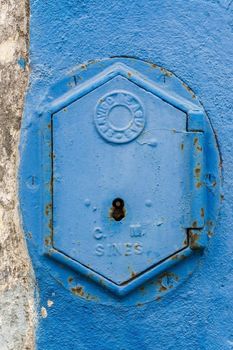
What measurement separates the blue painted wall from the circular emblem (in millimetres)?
116

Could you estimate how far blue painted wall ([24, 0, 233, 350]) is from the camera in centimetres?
160

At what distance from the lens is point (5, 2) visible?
1.67m

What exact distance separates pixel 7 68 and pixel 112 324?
24.7 inches

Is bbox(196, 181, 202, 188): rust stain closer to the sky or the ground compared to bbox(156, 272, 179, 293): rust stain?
closer to the sky

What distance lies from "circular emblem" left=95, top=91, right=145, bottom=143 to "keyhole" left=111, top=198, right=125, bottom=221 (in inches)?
5.1

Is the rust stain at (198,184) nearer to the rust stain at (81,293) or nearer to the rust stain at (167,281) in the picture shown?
the rust stain at (167,281)

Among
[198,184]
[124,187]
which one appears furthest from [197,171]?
[124,187]

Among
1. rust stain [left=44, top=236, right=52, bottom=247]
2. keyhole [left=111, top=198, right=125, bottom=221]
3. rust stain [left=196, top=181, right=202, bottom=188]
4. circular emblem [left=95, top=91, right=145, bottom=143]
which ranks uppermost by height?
circular emblem [left=95, top=91, right=145, bottom=143]

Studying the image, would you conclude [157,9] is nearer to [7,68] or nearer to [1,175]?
[7,68]

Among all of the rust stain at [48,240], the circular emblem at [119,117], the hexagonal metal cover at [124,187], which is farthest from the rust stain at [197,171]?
the rust stain at [48,240]

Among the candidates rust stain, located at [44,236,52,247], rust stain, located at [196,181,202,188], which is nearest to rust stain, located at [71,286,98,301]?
rust stain, located at [44,236,52,247]

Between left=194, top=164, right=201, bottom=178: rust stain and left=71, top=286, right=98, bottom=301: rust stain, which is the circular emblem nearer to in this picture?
left=194, top=164, right=201, bottom=178: rust stain

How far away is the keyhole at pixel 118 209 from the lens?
1.57 m

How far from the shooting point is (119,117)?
5.18 feet
